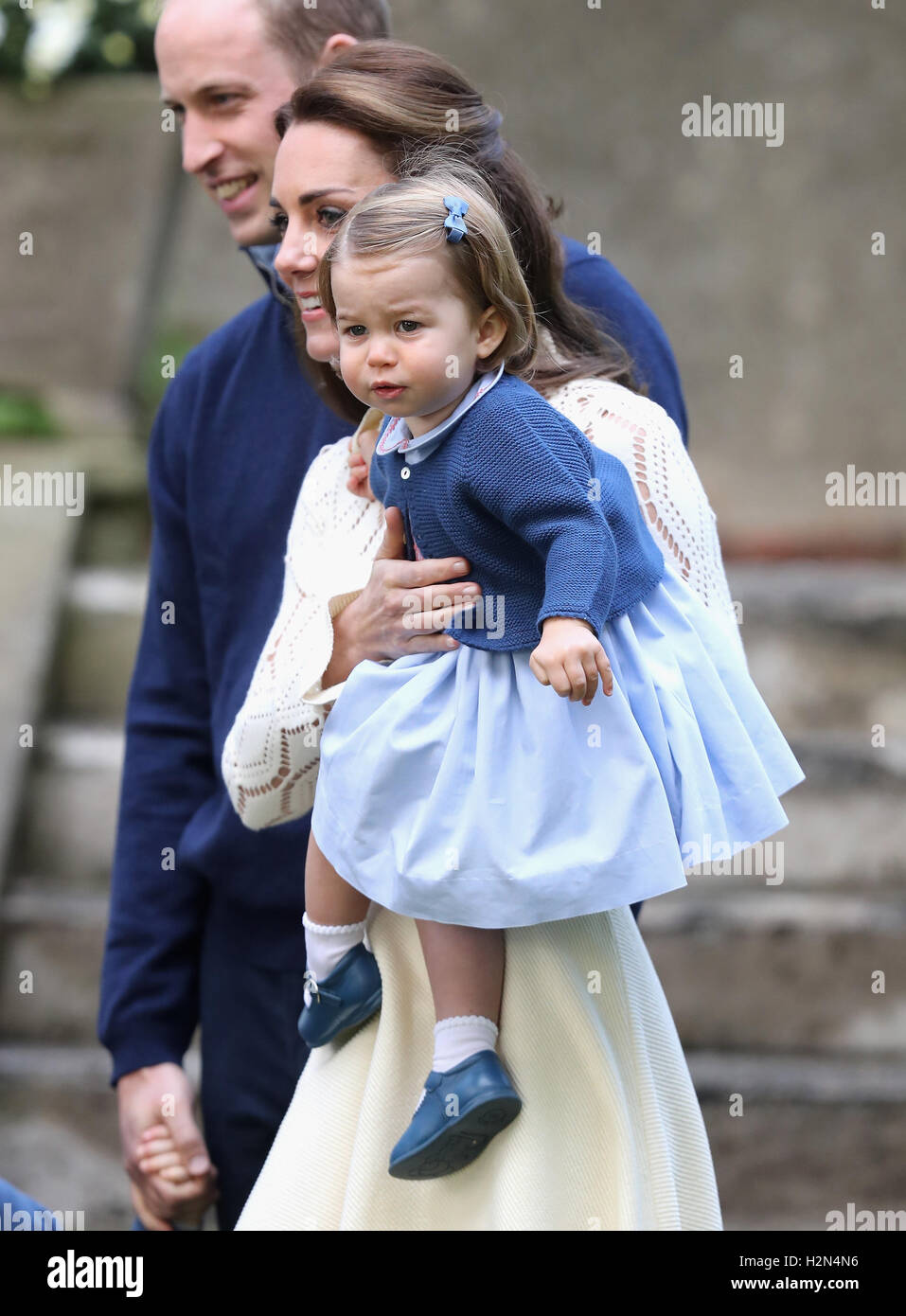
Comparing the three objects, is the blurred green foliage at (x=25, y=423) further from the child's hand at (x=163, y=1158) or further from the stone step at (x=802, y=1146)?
the child's hand at (x=163, y=1158)

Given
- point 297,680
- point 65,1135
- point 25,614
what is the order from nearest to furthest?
1. point 297,680
2. point 65,1135
3. point 25,614

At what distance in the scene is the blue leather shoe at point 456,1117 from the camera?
56.6 inches

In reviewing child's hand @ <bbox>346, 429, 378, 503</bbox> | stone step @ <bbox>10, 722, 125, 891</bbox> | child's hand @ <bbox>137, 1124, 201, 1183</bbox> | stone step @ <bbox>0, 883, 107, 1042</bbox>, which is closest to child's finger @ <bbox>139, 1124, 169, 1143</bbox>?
child's hand @ <bbox>137, 1124, 201, 1183</bbox>

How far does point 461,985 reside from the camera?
1.49 meters

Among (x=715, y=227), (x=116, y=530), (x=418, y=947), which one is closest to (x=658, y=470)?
(x=418, y=947)

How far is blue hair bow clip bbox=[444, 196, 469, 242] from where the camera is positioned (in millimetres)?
1411

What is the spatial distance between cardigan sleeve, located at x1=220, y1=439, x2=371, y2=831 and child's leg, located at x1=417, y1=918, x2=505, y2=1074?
0.83ft

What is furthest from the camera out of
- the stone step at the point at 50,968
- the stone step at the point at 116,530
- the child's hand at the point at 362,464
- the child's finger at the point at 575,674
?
the stone step at the point at 116,530

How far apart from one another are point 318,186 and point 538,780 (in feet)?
2.32

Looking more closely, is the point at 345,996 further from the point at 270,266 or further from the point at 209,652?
the point at 270,266

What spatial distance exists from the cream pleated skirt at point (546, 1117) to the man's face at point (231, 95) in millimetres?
1095

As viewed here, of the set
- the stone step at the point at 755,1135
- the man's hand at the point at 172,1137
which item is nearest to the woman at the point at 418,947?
the man's hand at the point at 172,1137
